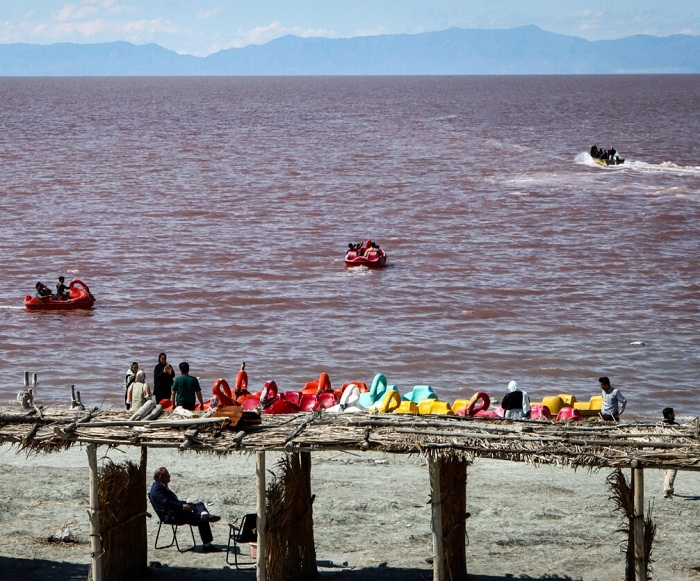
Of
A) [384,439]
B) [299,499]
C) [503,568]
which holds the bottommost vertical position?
[503,568]

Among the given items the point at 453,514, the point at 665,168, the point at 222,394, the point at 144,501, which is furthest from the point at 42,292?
the point at 665,168

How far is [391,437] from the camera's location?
10.6 metres

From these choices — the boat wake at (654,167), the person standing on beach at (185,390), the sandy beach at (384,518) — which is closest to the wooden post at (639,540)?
the sandy beach at (384,518)

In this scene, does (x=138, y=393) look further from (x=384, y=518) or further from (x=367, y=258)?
(x=367, y=258)

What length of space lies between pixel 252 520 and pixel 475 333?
1726 cm

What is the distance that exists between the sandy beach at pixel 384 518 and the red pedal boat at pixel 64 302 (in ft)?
45.5

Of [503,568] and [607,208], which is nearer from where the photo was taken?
[503,568]

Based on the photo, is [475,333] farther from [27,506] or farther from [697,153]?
[697,153]

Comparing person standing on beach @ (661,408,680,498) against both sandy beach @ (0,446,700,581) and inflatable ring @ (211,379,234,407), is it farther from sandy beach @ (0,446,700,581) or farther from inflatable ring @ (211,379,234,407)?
inflatable ring @ (211,379,234,407)

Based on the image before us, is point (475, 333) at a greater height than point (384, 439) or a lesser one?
lesser

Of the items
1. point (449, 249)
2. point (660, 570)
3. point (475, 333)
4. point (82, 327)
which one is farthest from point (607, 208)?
point (660, 570)

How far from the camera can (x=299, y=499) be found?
11.5m

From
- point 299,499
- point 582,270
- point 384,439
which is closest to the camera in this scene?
point 384,439

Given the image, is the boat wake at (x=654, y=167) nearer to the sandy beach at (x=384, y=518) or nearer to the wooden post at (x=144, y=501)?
the sandy beach at (x=384, y=518)
